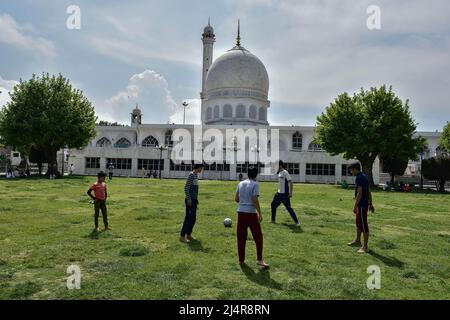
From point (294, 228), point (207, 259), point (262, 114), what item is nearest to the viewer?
point (207, 259)

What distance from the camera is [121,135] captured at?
69312 mm

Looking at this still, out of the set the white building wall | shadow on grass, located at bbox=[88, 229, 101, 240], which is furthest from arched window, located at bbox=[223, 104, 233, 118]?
shadow on grass, located at bbox=[88, 229, 101, 240]

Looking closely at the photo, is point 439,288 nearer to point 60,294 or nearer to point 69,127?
point 60,294

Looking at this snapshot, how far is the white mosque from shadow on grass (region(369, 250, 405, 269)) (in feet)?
154

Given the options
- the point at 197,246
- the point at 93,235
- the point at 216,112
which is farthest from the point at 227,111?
the point at 197,246

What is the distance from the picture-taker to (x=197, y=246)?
32.3 ft

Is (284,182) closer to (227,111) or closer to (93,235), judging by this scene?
(93,235)

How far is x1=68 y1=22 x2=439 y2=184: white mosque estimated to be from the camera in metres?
56.9

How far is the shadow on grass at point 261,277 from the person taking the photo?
6.89m

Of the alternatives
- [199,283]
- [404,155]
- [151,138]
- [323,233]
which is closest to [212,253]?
[199,283]

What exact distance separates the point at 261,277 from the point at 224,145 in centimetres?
5313

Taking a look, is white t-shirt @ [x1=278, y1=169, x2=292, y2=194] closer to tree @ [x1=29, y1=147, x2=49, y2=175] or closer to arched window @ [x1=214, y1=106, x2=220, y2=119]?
tree @ [x1=29, y1=147, x2=49, y2=175]
